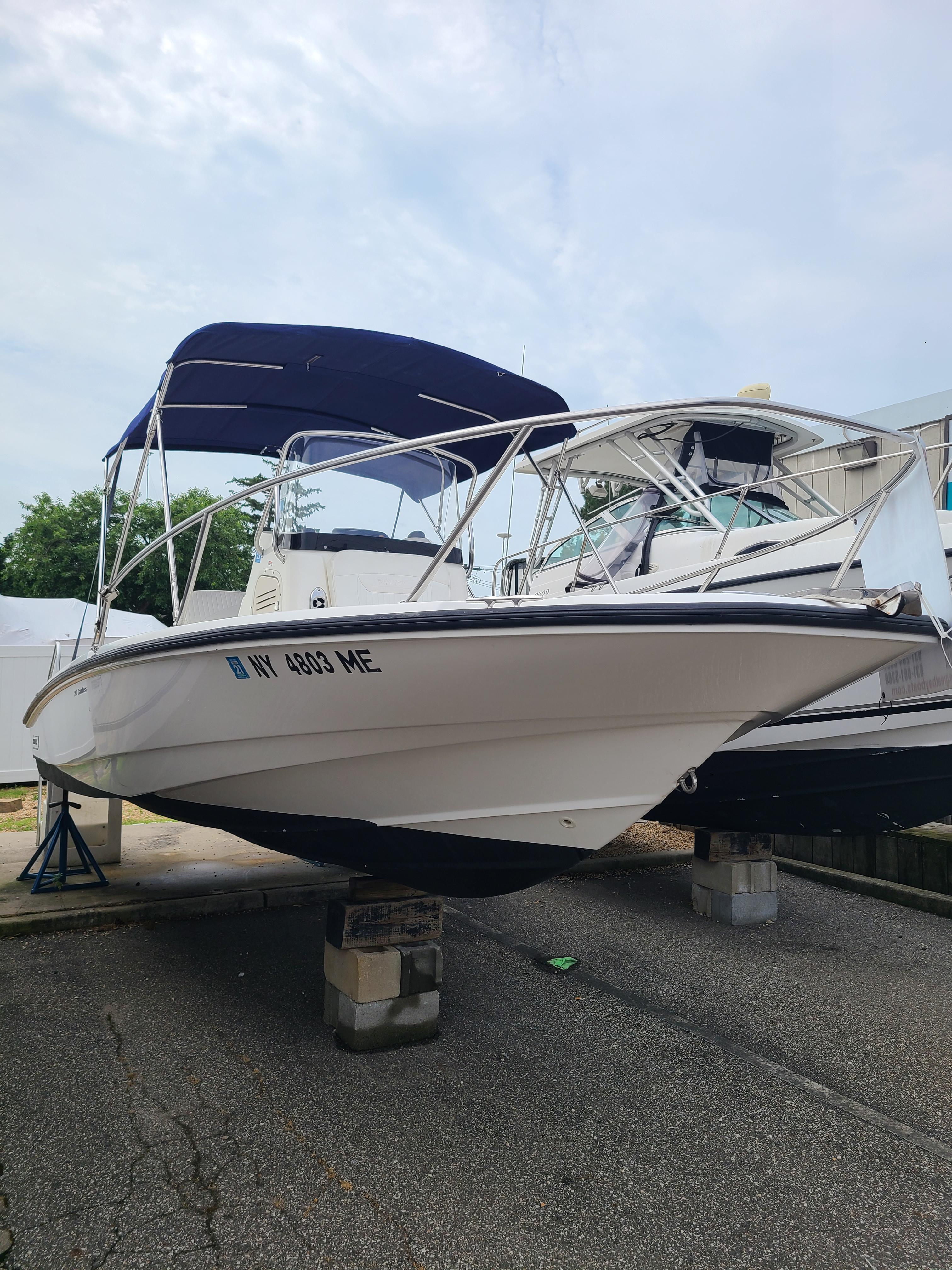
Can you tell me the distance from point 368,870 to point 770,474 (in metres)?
4.58

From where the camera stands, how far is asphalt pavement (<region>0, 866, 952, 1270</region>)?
2.16m

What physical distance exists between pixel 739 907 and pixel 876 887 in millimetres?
1368

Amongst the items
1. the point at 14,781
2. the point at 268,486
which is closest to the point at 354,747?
the point at 268,486

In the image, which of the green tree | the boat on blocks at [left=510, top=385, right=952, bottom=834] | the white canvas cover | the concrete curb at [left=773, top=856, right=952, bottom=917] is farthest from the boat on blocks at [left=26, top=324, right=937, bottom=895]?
the green tree

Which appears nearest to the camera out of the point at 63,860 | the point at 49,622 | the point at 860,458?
the point at 63,860

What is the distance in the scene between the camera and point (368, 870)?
3.14m

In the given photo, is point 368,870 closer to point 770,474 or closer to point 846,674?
point 846,674

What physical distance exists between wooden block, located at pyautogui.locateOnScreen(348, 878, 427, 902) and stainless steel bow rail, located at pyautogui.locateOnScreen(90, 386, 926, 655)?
1.23m

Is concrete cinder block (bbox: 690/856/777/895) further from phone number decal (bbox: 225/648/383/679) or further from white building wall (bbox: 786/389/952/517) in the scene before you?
white building wall (bbox: 786/389/952/517)

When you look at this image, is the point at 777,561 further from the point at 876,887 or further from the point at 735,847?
the point at 876,887

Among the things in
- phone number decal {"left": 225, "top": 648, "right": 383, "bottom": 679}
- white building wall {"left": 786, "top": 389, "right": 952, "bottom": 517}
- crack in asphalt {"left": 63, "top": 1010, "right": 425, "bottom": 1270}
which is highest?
white building wall {"left": 786, "top": 389, "right": 952, "bottom": 517}

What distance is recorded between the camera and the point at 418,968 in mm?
3348

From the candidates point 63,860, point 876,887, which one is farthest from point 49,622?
point 876,887

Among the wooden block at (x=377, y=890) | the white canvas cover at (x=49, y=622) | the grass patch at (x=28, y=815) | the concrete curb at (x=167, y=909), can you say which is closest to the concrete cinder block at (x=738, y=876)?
the concrete curb at (x=167, y=909)
